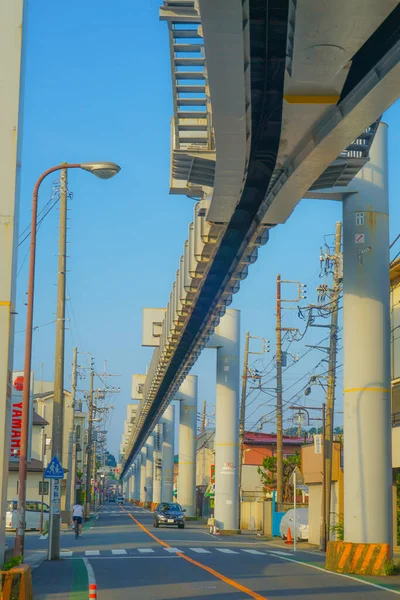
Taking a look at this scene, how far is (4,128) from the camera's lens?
50.3 ft

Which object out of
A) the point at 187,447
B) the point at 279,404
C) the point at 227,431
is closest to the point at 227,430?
the point at 227,431

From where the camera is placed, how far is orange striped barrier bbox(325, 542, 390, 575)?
21.2 meters

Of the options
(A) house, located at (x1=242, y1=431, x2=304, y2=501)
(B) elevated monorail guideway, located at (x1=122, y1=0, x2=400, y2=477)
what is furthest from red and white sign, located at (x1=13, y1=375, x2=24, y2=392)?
(A) house, located at (x1=242, y1=431, x2=304, y2=501)

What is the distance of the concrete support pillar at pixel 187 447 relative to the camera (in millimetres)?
73000

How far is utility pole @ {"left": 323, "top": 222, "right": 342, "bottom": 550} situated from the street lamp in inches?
590

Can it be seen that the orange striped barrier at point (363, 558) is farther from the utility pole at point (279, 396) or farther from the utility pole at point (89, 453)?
the utility pole at point (89, 453)

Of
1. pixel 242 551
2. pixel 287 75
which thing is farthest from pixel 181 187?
pixel 242 551

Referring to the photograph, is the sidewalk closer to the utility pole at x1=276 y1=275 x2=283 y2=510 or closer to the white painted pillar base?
the utility pole at x1=276 y1=275 x2=283 y2=510

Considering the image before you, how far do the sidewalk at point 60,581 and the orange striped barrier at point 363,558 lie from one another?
19.1 feet

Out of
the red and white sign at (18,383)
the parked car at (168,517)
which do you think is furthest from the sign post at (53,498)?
the parked car at (168,517)

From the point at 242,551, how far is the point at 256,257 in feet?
38.0

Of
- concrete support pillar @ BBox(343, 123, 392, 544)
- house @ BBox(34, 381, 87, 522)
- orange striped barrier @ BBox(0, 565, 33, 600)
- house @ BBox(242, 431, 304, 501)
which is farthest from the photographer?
house @ BBox(242, 431, 304, 501)

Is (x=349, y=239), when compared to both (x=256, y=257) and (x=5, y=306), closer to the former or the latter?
(x=256, y=257)

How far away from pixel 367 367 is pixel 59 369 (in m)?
10.4
